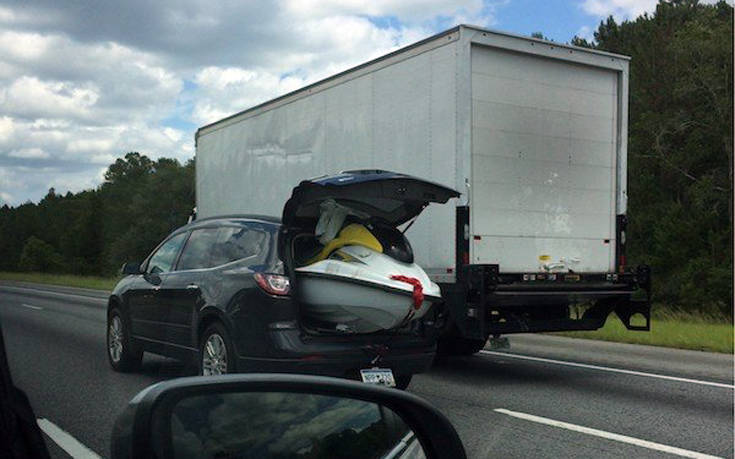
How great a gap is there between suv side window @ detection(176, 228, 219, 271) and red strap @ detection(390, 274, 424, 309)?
1.89 m

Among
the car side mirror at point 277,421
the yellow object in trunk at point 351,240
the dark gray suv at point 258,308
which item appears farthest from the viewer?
the yellow object in trunk at point 351,240

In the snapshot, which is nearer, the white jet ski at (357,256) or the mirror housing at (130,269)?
the white jet ski at (357,256)

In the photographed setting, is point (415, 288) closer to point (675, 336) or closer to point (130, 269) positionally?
point (130, 269)

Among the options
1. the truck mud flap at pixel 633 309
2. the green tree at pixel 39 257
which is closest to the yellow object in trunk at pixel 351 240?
the truck mud flap at pixel 633 309

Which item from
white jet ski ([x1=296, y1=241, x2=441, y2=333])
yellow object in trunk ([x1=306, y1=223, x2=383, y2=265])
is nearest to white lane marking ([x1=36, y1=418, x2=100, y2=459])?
white jet ski ([x1=296, y1=241, x2=441, y2=333])

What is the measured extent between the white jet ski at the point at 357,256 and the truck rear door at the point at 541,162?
1614 millimetres

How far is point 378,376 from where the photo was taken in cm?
645

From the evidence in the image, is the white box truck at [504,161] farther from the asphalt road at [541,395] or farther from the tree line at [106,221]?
the tree line at [106,221]

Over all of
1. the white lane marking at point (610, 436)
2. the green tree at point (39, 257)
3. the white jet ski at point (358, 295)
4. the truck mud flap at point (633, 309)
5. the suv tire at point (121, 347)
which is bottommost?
the green tree at point (39, 257)

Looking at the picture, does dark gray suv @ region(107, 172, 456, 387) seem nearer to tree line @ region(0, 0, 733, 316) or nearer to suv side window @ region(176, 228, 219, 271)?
suv side window @ region(176, 228, 219, 271)

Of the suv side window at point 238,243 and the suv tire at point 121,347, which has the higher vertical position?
the suv side window at point 238,243

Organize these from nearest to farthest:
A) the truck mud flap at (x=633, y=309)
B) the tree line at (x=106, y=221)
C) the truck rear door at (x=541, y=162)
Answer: the truck rear door at (x=541, y=162) → the truck mud flap at (x=633, y=309) → the tree line at (x=106, y=221)

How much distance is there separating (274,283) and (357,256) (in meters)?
0.86

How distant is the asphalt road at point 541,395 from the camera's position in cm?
584
